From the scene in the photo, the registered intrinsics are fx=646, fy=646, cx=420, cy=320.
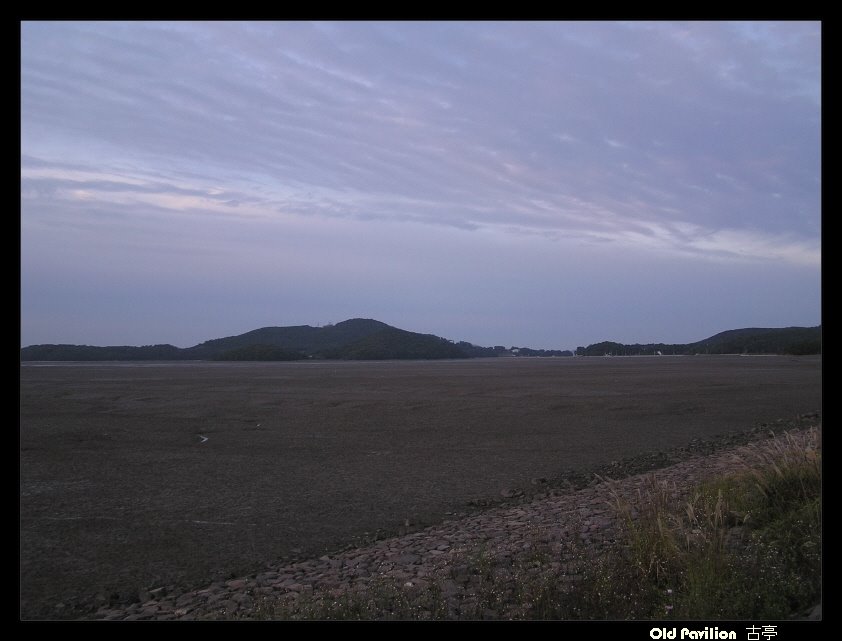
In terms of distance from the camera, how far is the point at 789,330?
395 ft

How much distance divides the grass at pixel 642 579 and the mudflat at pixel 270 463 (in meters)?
2.44

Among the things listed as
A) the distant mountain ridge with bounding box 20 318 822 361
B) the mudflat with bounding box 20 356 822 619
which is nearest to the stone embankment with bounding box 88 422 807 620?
the mudflat with bounding box 20 356 822 619

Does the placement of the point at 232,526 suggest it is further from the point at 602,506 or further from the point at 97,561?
the point at 602,506

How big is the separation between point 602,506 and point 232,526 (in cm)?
529

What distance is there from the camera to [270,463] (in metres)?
14.1

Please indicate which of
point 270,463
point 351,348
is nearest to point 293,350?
point 351,348

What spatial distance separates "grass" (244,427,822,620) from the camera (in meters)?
5.24

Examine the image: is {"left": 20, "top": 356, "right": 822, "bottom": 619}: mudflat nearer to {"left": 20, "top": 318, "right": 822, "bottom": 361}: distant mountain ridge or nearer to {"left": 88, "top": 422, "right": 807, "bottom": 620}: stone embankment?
{"left": 88, "top": 422, "right": 807, "bottom": 620}: stone embankment

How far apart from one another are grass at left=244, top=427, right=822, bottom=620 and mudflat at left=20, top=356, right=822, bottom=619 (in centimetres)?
244

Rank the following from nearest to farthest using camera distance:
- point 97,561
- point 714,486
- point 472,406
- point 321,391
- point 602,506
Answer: point 97,561, point 714,486, point 602,506, point 472,406, point 321,391

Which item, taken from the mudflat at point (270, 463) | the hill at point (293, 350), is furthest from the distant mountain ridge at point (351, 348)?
the mudflat at point (270, 463)
